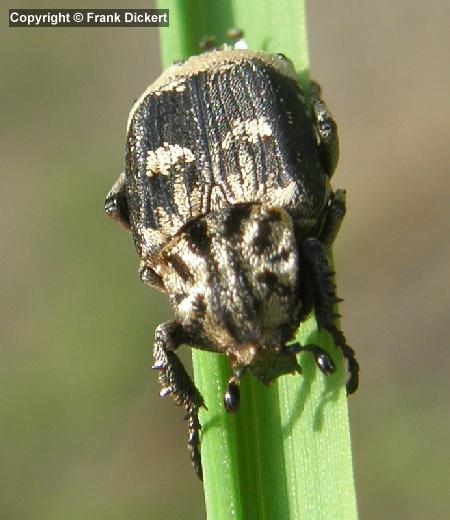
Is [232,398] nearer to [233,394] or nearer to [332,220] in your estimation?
[233,394]

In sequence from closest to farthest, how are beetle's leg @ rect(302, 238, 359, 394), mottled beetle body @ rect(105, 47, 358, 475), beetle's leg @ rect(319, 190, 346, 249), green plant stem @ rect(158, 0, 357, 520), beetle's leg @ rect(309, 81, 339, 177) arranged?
green plant stem @ rect(158, 0, 357, 520)
beetle's leg @ rect(302, 238, 359, 394)
mottled beetle body @ rect(105, 47, 358, 475)
beetle's leg @ rect(319, 190, 346, 249)
beetle's leg @ rect(309, 81, 339, 177)

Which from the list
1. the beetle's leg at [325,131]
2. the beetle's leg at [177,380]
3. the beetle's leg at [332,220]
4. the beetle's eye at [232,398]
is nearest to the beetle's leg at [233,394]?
the beetle's eye at [232,398]

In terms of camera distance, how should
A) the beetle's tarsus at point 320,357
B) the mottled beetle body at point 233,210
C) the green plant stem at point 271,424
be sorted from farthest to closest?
1. the mottled beetle body at point 233,210
2. the beetle's tarsus at point 320,357
3. the green plant stem at point 271,424

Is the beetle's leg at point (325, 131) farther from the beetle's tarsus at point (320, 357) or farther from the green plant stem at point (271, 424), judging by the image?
the beetle's tarsus at point (320, 357)

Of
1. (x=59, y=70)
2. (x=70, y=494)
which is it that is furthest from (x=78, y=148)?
(x=70, y=494)

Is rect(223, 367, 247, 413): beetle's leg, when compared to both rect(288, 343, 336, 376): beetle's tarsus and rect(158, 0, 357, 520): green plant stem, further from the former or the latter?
rect(288, 343, 336, 376): beetle's tarsus

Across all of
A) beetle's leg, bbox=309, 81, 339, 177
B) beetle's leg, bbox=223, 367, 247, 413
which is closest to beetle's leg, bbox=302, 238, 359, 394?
beetle's leg, bbox=223, 367, 247, 413
